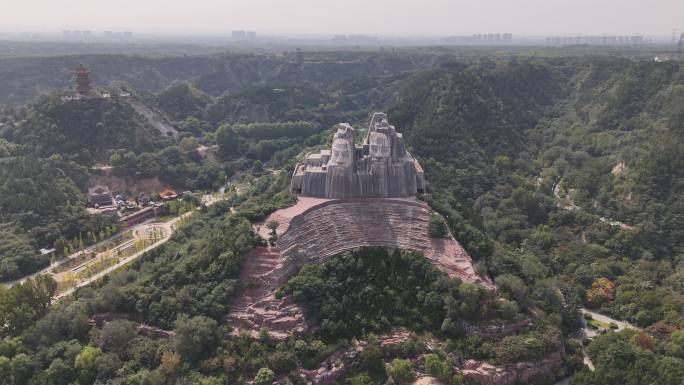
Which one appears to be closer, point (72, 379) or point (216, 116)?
point (72, 379)

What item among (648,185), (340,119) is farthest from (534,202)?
(340,119)

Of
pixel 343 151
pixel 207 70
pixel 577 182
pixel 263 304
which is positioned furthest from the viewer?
pixel 207 70

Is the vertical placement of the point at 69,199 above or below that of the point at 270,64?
below

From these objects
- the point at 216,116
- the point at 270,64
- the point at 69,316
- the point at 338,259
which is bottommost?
the point at 69,316

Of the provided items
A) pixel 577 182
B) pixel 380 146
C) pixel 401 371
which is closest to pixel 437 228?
pixel 380 146

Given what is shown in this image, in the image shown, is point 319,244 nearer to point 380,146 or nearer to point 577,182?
point 380,146

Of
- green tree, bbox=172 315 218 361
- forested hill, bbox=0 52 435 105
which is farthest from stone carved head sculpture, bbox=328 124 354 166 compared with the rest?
forested hill, bbox=0 52 435 105

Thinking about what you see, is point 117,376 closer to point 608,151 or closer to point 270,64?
point 608,151
